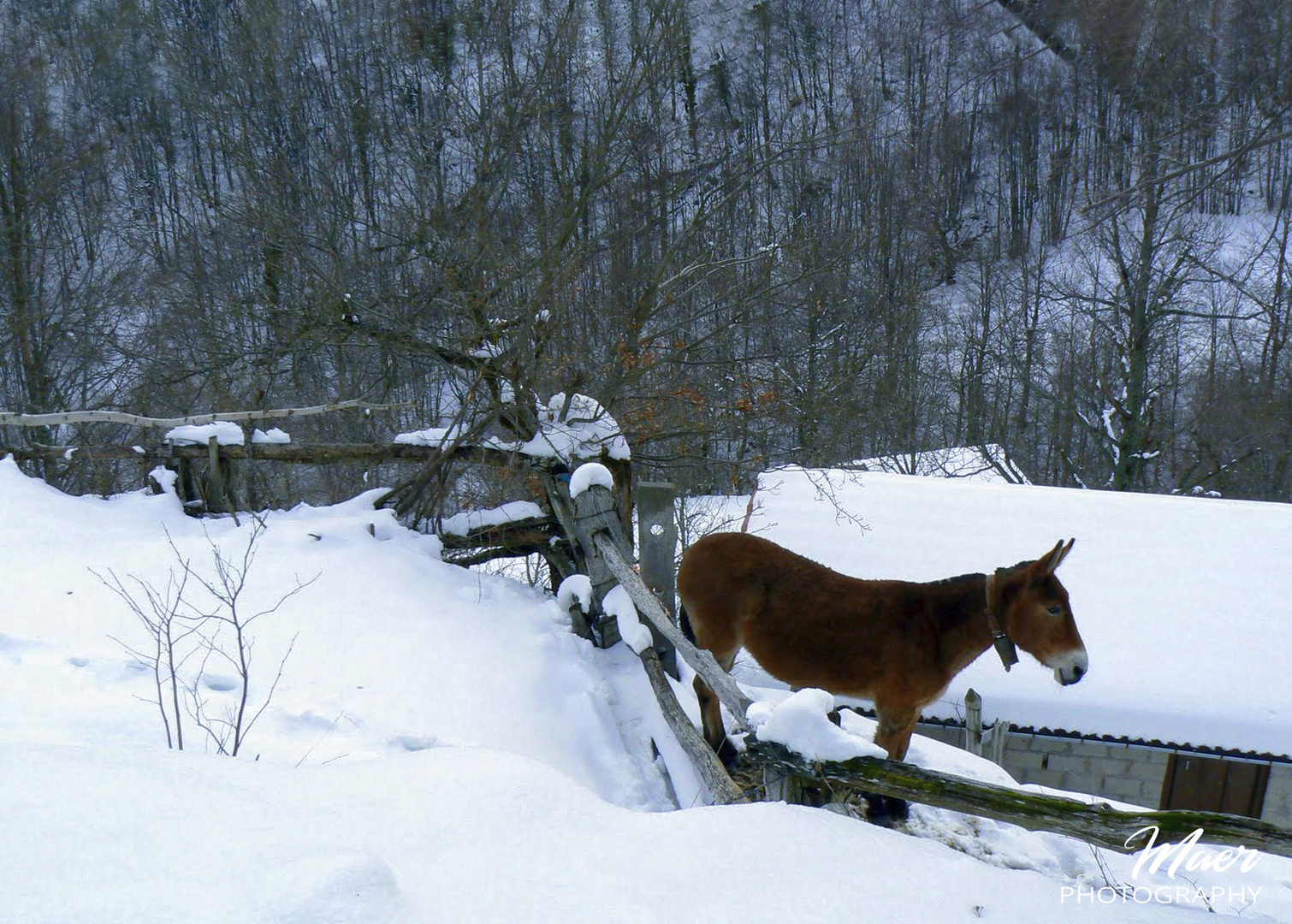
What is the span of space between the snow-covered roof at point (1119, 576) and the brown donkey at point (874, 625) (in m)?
2.36

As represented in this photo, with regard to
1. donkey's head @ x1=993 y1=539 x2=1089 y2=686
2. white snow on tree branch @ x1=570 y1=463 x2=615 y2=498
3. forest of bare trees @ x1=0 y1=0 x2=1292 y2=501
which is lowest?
donkey's head @ x1=993 y1=539 x2=1089 y2=686

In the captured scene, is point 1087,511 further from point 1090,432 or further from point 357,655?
point 1090,432

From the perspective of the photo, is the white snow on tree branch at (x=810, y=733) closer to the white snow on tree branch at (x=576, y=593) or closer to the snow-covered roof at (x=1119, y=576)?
the white snow on tree branch at (x=576, y=593)

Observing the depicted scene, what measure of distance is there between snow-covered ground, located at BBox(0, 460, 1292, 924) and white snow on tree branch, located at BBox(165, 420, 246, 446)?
1.40 m

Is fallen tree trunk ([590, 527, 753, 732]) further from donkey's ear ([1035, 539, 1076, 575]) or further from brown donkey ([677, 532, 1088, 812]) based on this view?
donkey's ear ([1035, 539, 1076, 575])

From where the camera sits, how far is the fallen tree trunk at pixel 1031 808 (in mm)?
2244

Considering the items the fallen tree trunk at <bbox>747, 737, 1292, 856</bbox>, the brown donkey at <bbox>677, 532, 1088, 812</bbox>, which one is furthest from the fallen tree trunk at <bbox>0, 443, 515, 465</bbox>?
the fallen tree trunk at <bbox>747, 737, 1292, 856</bbox>

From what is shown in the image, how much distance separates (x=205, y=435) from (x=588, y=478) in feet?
11.5

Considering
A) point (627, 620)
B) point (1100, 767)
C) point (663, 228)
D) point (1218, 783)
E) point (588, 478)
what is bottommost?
point (1218, 783)

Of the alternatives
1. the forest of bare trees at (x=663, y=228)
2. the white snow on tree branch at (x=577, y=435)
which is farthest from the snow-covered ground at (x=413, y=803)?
the forest of bare trees at (x=663, y=228)

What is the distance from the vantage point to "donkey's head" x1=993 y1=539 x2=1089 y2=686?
3836mm

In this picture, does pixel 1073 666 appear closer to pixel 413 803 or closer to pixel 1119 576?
pixel 413 803

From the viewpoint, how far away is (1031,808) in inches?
95.7

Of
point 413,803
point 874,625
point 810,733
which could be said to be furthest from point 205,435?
point 810,733
